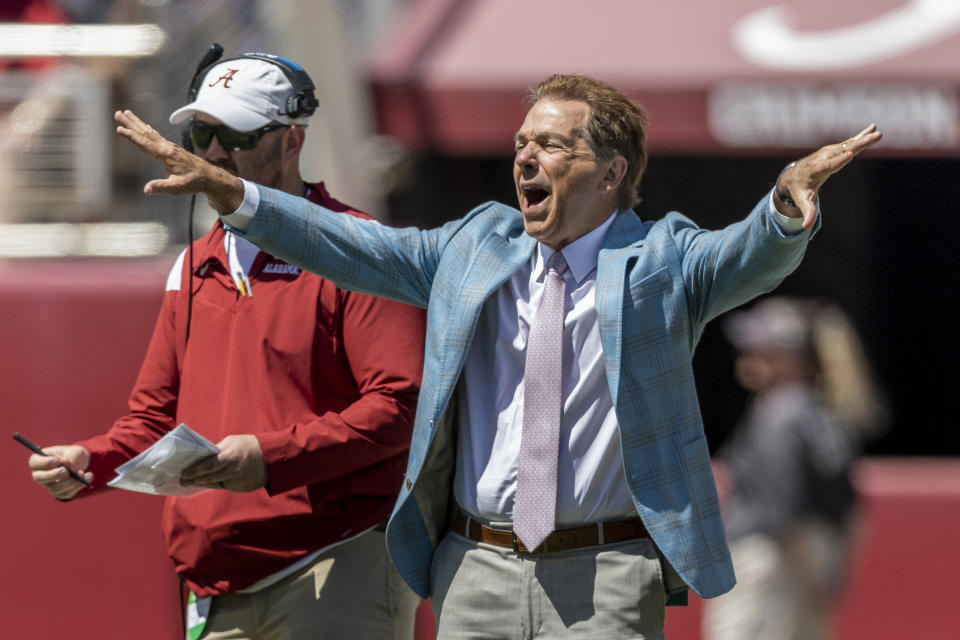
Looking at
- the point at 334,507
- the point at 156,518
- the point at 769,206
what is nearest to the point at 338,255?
the point at 334,507

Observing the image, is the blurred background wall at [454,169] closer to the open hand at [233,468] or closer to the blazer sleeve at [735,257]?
the open hand at [233,468]

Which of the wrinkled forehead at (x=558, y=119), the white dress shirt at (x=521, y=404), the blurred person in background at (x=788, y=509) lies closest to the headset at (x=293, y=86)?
the white dress shirt at (x=521, y=404)

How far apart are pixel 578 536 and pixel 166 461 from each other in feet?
2.93

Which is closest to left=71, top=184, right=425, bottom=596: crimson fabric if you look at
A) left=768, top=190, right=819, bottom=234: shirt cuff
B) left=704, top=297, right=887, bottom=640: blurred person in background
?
left=768, top=190, right=819, bottom=234: shirt cuff

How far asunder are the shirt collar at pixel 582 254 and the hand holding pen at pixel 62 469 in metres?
1.18

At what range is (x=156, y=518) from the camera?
20.3 ft

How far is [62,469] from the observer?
3.54 meters

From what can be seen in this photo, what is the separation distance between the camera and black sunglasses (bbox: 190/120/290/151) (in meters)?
3.57

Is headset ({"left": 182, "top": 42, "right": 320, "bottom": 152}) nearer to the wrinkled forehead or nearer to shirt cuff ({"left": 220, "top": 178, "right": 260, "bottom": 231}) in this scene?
shirt cuff ({"left": 220, "top": 178, "right": 260, "bottom": 231})

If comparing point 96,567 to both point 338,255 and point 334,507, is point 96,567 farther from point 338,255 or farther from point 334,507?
point 338,255

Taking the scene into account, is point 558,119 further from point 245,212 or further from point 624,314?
point 245,212

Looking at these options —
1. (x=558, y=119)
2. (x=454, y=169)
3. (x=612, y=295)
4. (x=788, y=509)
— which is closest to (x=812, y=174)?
(x=612, y=295)

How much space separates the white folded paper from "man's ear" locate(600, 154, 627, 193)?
40.5 inches

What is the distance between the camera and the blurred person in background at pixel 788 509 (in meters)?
7.06
